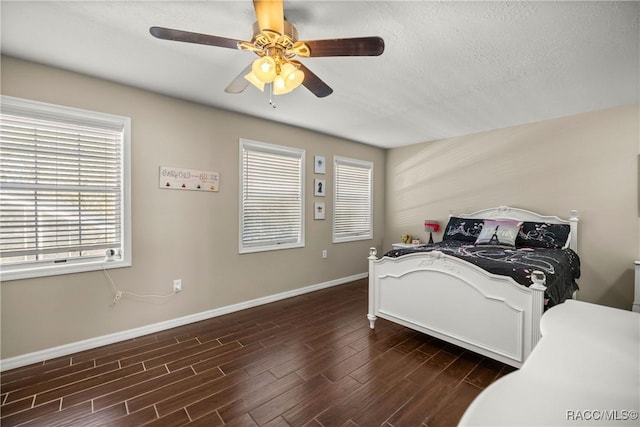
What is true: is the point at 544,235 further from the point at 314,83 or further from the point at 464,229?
the point at 314,83

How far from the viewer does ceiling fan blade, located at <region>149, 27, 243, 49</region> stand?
1.38m

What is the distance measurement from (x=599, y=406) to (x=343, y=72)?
247 centimetres

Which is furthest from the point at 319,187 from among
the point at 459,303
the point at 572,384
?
the point at 572,384

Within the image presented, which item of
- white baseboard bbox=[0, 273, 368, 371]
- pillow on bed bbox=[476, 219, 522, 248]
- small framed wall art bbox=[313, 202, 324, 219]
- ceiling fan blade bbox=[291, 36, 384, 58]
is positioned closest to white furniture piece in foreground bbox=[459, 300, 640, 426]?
ceiling fan blade bbox=[291, 36, 384, 58]

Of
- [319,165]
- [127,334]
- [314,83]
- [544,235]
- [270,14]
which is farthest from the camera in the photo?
[319,165]

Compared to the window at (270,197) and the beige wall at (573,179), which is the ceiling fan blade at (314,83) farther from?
the beige wall at (573,179)

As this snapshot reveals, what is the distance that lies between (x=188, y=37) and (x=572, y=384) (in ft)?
6.50

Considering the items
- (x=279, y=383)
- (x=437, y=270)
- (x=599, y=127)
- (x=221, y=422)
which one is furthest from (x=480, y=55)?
(x=221, y=422)

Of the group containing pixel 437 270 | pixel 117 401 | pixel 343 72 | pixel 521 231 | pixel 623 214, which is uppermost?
pixel 343 72

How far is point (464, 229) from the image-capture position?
3.92 meters

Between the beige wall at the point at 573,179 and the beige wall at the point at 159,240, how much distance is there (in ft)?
8.04

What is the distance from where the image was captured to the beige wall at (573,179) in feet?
10.2

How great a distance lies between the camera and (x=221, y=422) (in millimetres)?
1695

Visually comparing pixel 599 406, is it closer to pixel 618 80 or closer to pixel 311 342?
pixel 311 342
